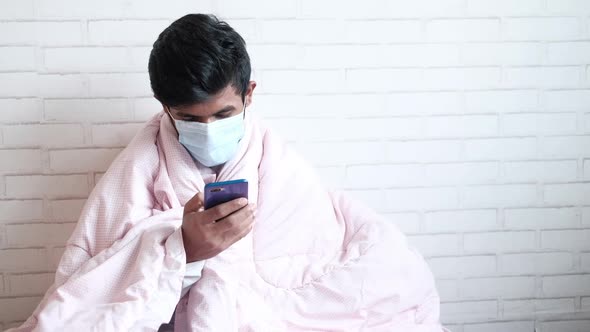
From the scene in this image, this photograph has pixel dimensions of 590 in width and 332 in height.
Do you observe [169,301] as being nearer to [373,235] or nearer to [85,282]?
[85,282]

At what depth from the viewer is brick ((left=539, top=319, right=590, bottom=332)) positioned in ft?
7.87

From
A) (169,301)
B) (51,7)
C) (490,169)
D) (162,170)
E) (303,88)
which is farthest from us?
(490,169)

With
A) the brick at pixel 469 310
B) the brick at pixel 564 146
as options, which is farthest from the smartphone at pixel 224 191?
the brick at pixel 564 146

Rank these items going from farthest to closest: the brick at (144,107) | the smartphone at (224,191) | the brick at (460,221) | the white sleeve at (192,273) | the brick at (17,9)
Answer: the brick at (460,221)
the brick at (144,107)
the brick at (17,9)
the white sleeve at (192,273)
the smartphone at (224,191)

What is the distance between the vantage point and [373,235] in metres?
1.87

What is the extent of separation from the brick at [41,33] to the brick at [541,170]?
1.48 meters

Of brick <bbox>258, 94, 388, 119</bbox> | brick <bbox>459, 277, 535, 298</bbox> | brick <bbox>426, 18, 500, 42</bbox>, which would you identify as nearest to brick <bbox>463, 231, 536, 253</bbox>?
brick <bbox>459, 277, 535, 298</bbox>

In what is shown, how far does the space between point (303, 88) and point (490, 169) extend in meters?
0.71

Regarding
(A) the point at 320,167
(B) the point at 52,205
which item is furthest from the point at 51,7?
(A) the point at 320,167

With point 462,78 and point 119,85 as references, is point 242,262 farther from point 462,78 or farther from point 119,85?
point 462,78

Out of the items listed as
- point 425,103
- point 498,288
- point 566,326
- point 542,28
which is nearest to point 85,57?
point 425,103

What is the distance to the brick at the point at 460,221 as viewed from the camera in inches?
90.6

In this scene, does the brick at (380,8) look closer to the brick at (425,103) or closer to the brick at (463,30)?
the brick at (463,30)

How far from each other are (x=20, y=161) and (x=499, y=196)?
159 centimetres
